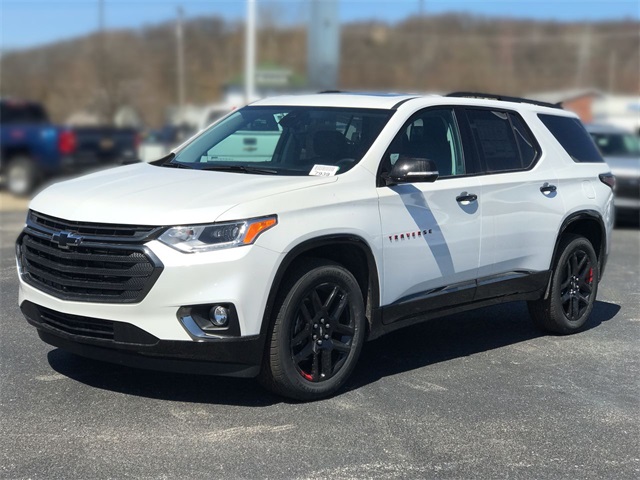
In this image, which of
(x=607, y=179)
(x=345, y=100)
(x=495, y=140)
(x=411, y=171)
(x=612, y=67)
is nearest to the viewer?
(x=411, y=171)

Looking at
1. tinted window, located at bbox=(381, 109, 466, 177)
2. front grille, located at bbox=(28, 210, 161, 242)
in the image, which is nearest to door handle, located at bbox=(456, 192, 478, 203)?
tinted window, located at bbox=(381, 109, 466, 177)

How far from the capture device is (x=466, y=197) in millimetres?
A: 6281

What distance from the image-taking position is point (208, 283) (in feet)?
16.1

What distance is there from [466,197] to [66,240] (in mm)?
2645

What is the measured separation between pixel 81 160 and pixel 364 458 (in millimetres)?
13843

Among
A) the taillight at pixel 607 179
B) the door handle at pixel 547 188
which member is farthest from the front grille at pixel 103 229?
the taillight at pixel 607 179

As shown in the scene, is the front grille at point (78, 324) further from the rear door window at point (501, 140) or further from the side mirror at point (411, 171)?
the rear door window at point (501, 140)

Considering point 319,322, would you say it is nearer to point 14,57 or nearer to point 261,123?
point 261,123

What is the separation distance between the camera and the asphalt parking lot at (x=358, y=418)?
4520 millimetres

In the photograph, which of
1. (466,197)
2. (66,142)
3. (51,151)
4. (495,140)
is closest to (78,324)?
(466,197)

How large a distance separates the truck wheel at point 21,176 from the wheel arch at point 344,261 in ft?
42.6

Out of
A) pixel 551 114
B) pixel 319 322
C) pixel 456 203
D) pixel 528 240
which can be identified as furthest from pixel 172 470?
pixel 551 114

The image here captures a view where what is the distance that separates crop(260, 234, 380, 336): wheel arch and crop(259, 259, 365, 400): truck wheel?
0.28 feet

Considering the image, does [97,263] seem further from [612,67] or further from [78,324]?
[612,67]
